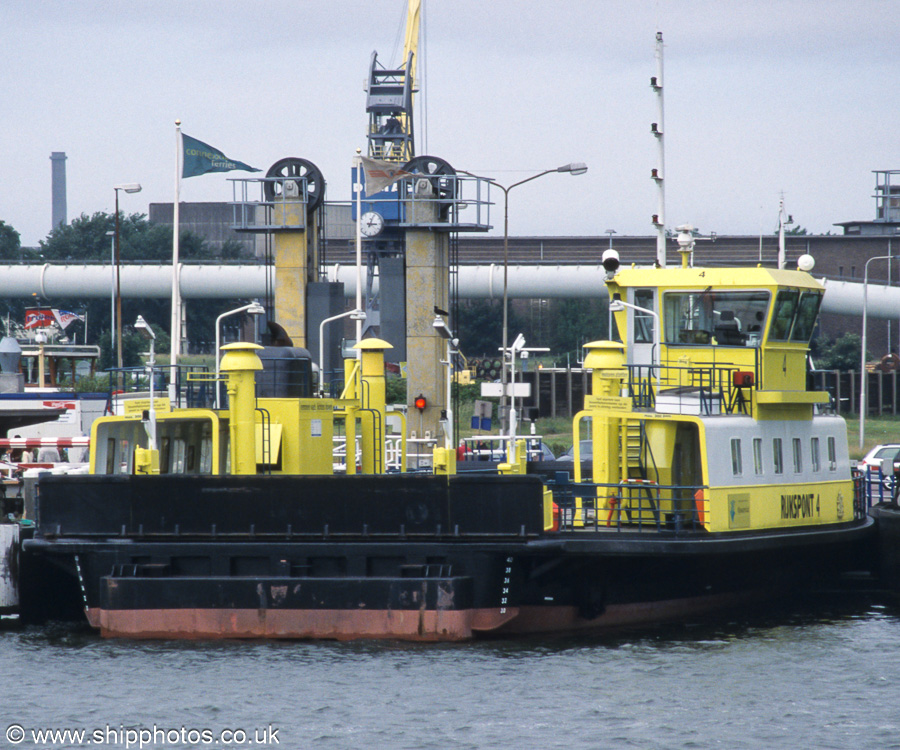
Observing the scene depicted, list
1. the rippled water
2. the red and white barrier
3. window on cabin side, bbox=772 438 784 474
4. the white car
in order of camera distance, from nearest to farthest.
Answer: the rippled water
window on cabin side, bbox=772 438 784 474
the red and white barrier
the white car

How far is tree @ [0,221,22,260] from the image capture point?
316ft

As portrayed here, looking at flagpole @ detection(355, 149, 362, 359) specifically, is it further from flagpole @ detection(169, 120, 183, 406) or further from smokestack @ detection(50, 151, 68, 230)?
smokestack @ detection(50, 151, 68, 230)

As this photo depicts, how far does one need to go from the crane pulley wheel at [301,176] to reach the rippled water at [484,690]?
17.6m

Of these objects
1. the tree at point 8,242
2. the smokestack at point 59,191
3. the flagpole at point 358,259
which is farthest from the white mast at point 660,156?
the smokestack at point 59,191

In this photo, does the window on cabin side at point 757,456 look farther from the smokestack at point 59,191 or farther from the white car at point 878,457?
the smokestack at point 59,191

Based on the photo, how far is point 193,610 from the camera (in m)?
19.8

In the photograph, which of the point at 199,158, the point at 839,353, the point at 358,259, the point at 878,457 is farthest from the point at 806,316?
the point at 839,353

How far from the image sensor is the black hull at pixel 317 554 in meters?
19.7

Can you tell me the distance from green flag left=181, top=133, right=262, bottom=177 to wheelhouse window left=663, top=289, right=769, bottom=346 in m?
10.7

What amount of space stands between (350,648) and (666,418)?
6.35 meters

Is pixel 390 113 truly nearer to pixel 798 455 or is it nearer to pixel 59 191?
pixel 798 455

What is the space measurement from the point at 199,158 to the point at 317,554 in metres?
11.9

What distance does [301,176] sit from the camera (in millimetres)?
36844

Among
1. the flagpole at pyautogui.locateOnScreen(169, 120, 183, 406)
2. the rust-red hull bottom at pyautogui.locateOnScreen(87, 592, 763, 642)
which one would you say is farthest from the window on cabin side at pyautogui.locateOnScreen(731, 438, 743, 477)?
the flagpole at pyautogui.locateOnScreen(169, 120, 183, 406)
